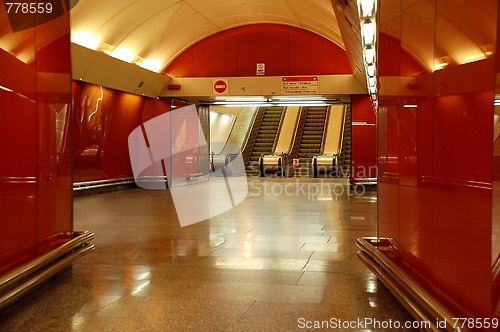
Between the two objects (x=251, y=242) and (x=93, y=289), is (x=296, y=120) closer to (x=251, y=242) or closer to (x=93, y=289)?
(x=251, y=242)

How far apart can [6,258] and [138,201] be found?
8181 mm

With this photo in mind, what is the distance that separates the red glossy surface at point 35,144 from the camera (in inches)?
139

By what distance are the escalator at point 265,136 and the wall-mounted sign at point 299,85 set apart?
864 centimetres

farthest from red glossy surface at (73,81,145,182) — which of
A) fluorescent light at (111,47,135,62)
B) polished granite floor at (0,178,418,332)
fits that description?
polished granite floor at (0,178,418,332)

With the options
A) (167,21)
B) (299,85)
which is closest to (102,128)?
(167,21)

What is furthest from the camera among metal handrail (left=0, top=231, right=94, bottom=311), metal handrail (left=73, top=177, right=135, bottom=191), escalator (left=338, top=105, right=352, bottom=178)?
escalator (left=338, top=105, right=352, bottom=178)

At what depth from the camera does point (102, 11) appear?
11867mm

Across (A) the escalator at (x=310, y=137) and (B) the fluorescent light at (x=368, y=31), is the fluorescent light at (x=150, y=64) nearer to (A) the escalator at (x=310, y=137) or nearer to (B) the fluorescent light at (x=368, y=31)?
(B) the fluorescent light at (x=368, y=31)

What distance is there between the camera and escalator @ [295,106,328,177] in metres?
23.4

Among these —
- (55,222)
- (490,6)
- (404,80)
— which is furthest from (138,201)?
(490,6)

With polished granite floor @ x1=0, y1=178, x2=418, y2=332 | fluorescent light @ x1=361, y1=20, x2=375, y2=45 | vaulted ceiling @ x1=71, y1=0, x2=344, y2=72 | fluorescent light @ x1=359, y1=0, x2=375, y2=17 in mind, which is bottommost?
polished granite floor @ x1=0, y1=178, x2=418, y2=332

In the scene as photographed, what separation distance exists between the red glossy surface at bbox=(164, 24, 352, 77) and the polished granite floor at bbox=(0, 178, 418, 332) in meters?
9.09

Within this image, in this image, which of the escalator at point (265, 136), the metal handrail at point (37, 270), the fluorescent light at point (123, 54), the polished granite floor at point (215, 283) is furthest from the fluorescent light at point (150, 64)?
the metal handrail at point (37, 270)

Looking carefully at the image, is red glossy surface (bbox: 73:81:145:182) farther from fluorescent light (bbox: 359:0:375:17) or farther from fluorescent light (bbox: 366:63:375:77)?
fluorescent light (bbox: 359:0:375:17)
